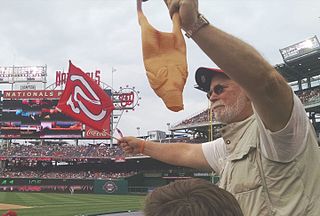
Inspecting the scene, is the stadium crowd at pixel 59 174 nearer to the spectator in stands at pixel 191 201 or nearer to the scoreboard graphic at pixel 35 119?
the scoreboard graphic at pixel 35 119

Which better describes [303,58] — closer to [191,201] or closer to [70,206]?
[70,206]

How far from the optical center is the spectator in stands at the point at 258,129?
1.40m

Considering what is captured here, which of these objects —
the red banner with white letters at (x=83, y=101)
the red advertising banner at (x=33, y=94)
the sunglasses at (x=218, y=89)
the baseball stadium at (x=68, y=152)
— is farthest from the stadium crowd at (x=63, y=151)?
the sunglasses at (x=218, y=89)

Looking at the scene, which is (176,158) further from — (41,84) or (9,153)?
(41,84)

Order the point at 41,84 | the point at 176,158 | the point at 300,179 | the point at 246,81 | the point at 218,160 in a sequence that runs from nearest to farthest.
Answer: the point at 246,81 < the point at 300,179 < the point at 218,160 < the point at 176,158 < the point at 41,84

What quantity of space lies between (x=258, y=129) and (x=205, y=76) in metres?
0.49

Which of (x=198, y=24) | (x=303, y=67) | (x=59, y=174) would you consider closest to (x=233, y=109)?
(x=198, y=24)

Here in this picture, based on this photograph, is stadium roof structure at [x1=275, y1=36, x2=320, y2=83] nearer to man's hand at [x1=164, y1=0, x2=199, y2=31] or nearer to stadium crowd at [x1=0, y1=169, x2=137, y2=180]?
stadium crowd at [x1=0, y1=169, x2=137, y2=180]

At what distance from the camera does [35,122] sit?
46.1 metres

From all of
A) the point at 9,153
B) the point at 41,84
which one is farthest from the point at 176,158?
the point at 41,84

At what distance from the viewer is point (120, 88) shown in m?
47.9

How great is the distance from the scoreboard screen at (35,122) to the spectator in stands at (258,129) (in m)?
44.6

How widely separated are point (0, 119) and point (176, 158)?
157 ft

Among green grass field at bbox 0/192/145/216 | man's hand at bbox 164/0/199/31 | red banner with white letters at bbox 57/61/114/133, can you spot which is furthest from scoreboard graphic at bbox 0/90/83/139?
man's hand at bbox 164/0/199/31
